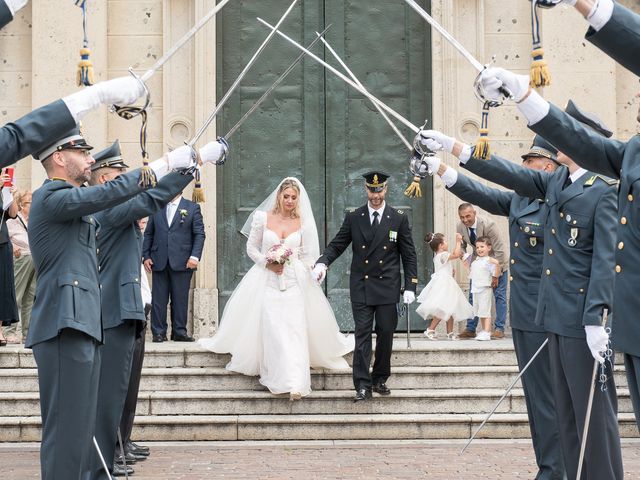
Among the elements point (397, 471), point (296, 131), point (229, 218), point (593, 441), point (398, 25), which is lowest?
point (397, 471)

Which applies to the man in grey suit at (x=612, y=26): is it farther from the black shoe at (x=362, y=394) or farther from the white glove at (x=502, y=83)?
the black shoe at (x=362, y=394)

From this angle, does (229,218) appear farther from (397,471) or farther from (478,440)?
(397,471)

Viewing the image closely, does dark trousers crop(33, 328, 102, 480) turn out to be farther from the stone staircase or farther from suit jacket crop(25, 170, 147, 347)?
the stone staircase

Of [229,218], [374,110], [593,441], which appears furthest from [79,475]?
[374,110]

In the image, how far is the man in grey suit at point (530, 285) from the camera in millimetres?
6750

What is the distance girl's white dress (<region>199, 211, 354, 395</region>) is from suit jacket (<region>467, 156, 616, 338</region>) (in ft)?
13.4

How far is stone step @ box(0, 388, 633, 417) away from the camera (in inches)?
388

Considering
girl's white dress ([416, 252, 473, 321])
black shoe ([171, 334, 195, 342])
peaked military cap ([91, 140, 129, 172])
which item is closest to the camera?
peaked military cap ([91, 140, 129, 172])

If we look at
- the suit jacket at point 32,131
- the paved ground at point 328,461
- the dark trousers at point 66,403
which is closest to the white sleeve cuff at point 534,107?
the suit jacket at point 32,131

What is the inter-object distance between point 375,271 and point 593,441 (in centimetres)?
457

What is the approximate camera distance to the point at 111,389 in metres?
6.93

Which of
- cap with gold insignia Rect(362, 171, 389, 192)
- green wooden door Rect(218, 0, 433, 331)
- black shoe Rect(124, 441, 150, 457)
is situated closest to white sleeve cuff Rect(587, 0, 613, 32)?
→ black shoe Rect(124, 441, 150, 457)

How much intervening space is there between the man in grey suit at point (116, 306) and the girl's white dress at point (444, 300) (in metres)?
5.41

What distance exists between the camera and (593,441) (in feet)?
18.8
